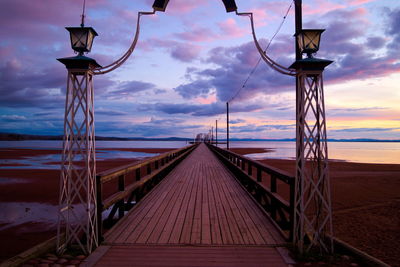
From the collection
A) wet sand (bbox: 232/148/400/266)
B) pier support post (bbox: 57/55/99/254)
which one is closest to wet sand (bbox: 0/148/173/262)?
pier support post (bbox: 57/55/99/254)

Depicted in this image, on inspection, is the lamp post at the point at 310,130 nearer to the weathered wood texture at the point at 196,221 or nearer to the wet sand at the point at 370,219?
the weathered wood texture at the point at 196,221

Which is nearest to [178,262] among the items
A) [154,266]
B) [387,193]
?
[154,266]

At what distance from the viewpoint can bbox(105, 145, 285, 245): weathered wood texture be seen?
4121mm

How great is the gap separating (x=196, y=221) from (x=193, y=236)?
2.53ft

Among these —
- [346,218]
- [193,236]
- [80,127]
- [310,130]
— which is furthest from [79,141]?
[346,218]

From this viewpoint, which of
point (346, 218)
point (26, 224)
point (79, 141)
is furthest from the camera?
point (346, 218)

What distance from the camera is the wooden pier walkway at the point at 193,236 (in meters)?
3.48

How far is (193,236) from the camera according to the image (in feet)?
13.9

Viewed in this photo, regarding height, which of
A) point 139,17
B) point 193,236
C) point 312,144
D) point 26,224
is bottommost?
point 26,224

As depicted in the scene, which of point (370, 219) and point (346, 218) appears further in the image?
point (346, 218)

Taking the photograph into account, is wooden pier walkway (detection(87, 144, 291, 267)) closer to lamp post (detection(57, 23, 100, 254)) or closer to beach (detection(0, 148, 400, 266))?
lamp post (detection(57, 23, 100, 254))

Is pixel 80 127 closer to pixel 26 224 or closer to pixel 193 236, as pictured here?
pixel 193 236

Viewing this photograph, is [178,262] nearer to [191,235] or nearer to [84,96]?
[191,235]

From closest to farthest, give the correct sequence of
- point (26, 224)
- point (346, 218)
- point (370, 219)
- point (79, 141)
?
1. point (79, 141)
2. point (26, 224)
3. point (370, 219)
4. point (346, 218)
